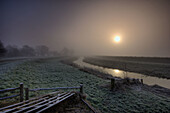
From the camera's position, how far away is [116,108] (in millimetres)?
5906

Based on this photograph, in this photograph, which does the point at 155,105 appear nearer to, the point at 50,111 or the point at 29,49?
the point at 50,111

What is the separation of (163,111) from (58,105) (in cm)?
784

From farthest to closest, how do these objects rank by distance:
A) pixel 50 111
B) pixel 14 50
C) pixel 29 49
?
pixel 29 49 → pixel 14 50 → pixel 50 111

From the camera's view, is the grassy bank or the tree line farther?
the tree line

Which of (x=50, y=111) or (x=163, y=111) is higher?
(x=50, y=111)

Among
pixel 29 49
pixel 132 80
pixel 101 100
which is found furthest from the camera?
pixel 29 49

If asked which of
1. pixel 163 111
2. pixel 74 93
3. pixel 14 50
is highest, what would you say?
pixel 14 50

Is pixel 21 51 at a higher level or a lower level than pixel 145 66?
higher

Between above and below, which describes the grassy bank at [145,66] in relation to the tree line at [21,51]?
below

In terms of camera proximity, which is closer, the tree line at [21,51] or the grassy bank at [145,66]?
the grassy bank at [145,66]

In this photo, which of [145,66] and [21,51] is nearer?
[145,66]

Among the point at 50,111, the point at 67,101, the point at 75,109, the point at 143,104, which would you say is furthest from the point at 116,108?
the point at 50,111

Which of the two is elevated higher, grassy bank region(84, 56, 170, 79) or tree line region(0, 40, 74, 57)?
tree line region(0, 40, 74, 57)

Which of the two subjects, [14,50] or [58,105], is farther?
[14,50]
